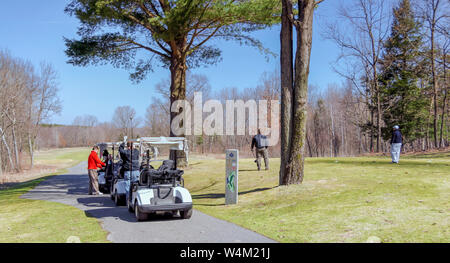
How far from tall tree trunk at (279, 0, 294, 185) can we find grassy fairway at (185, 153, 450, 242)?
143 cm

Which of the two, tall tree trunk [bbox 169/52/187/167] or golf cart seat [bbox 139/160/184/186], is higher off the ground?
tall tree trunk [bbox 169/52/187/167]

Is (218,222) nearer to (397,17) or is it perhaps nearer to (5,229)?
(5,229)

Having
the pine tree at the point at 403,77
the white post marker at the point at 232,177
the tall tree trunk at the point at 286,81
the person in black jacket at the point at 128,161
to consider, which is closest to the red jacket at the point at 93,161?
the person in black jacket at the point at 128,161

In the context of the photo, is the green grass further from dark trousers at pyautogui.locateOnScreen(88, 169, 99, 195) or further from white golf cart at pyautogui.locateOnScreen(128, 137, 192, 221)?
white golf cart at pyautogui.locateOnScreen(128, 137, 192, 221)

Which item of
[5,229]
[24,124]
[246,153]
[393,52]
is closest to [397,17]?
[393,52]

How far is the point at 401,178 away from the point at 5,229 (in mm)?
11575

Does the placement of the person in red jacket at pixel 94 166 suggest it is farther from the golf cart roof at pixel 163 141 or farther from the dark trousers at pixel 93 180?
the golf cart roof at pixel 163 141

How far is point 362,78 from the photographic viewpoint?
4262cm

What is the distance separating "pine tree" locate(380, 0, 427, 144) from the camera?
36812 millimetres

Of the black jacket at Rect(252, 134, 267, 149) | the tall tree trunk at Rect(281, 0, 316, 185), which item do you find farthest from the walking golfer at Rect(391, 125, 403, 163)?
the tall tree trunk at Rect(281, 0, 316, 185)

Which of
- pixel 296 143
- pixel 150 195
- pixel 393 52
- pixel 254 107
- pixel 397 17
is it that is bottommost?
pixel 150 195

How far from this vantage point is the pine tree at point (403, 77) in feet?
121

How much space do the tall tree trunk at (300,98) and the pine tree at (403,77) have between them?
2833 centimetres

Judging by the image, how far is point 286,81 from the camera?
12.6 metres
